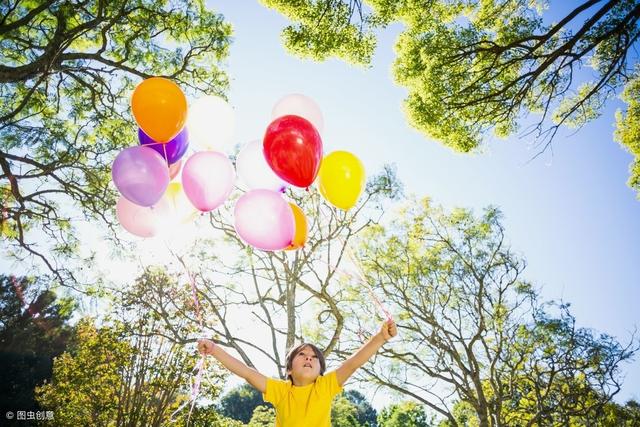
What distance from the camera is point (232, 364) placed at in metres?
2.08

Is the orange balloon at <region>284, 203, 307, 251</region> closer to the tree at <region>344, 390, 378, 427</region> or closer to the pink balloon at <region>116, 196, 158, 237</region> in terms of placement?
the pink balloon at <region>116, 196, 158, 237</region>

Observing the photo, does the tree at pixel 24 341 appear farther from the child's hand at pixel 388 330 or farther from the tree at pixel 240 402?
the tree at pixel 240 402

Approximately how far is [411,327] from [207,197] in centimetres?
803

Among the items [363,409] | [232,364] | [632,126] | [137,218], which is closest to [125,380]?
[137,218]

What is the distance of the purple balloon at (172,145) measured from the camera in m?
2.80

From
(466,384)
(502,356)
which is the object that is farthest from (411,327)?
(502,356)

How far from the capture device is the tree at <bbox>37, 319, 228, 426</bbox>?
7633mm

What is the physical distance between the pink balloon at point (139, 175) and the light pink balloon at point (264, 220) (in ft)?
1.88

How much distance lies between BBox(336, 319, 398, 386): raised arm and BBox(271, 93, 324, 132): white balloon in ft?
5.75

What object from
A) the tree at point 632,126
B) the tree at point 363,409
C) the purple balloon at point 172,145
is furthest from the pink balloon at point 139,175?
the tree at point 363,409

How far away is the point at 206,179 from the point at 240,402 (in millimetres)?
47417

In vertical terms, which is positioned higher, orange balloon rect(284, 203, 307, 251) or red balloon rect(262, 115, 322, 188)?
red balloon rect(262, 115, 322, 188)

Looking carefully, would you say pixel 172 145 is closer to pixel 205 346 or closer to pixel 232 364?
pixel 205 346

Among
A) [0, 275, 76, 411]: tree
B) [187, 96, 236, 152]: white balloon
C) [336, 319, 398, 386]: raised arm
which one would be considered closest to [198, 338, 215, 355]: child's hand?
[336, 319, 398, 386]: raised arm
